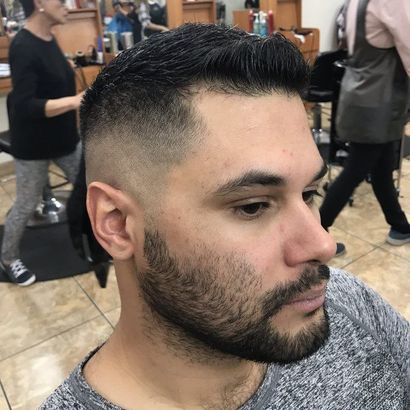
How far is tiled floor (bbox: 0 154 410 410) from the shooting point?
1.58 m

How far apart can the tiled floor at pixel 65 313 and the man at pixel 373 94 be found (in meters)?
0.34

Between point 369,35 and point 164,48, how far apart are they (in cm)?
133

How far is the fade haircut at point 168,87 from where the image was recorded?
1.95 ft

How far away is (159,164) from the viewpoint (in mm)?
602

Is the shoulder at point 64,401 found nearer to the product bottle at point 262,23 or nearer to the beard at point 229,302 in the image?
the beard at point 229,302

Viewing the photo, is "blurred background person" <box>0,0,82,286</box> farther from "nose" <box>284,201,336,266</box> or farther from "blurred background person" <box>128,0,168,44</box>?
"blurred background person" <box>128,0,168,44</box>

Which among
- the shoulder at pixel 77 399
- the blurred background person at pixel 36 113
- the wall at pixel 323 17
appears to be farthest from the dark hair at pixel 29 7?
the wall at pixel 323 17

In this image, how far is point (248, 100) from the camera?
59cm

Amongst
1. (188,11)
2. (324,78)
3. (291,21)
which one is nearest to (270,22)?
(291,21)

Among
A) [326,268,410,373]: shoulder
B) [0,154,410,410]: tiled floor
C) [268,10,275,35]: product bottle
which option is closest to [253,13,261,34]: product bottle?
[268,10,275,35]: product bottle

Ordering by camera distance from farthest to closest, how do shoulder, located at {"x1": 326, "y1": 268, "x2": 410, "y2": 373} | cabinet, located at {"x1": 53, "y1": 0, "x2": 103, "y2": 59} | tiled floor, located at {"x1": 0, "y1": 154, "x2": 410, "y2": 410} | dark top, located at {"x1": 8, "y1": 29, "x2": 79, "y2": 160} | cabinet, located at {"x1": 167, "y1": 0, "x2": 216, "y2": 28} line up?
1. cabinet, located at {"x1": 167, "y1": 0, "x2": 216, "y2": 28}
2. cabinet, located at {"x1": 53, "y1": 0, "x2": 103, "y2": 59}
3. dark top, located at {"x1": 8, "y1": 29, "x2": 79, "y2": 160}
4. tiled floor, located at {"x1": 0, "y1": 154, "x2": 410, "y2": 410}
5. shoulder, located at {"x1": 326, "y1": 268, "x2": 410, "y2": 373}

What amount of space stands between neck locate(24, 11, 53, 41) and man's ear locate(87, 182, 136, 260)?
1346 millimetres

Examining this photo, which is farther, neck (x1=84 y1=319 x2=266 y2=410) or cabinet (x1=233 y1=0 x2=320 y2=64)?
cabinet (x1=233 y1=0 x2=320 y2=64)

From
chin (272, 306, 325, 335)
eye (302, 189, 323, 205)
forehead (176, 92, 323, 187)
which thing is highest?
forehead (176, 92, 323, 187)
